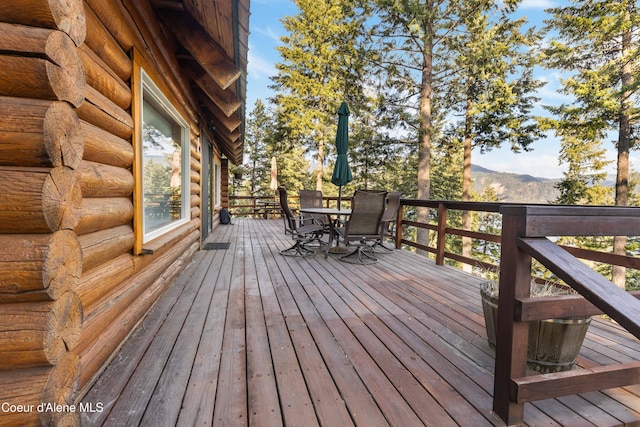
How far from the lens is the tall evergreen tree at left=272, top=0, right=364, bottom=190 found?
1360cm

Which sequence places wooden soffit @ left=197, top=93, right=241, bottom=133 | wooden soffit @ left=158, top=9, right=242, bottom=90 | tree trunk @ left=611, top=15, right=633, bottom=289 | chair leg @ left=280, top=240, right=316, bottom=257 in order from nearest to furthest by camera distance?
wooden soffit @ left=158, top=9, right=242, bottom=90 < wooden soffit @ left=197, top=93, right=241, bottom=133 < chair leg @ left=280, top=240, right=316, bottom=257 < tree trunk @ left=611, top=15, right=633, bottom=289

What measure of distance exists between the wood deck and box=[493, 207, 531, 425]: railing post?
108mm

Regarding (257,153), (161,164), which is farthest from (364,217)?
(257,153)

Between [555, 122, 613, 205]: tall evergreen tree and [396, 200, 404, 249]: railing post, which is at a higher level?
[555, 122, 613, 205]: tall evergreen tree

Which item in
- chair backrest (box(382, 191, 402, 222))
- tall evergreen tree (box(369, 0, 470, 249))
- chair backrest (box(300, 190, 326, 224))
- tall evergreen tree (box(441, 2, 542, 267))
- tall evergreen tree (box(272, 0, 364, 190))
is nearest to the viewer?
chair backrest (box(382, 191, 402, 222))

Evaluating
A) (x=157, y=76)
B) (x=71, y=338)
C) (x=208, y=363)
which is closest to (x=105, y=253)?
(x=71, y=338)

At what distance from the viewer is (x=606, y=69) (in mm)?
8516

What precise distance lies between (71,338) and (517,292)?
1803 millimetres

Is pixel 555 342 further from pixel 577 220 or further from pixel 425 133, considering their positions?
pixel 425 133

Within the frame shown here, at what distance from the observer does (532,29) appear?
418 inches

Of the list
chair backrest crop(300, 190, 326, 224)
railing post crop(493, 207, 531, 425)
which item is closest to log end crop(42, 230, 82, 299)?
railing post crop(493, 207, 531, 425)

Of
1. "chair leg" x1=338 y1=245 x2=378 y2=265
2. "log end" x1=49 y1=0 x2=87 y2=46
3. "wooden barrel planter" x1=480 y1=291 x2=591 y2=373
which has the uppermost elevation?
"log end" x1=49 y1=0 x2=87 y2=46

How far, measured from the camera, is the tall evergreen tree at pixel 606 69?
8258mm

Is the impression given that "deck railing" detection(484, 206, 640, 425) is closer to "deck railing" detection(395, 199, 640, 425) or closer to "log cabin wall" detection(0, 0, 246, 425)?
"deck railing" detection(395, 199, 640, 425)
